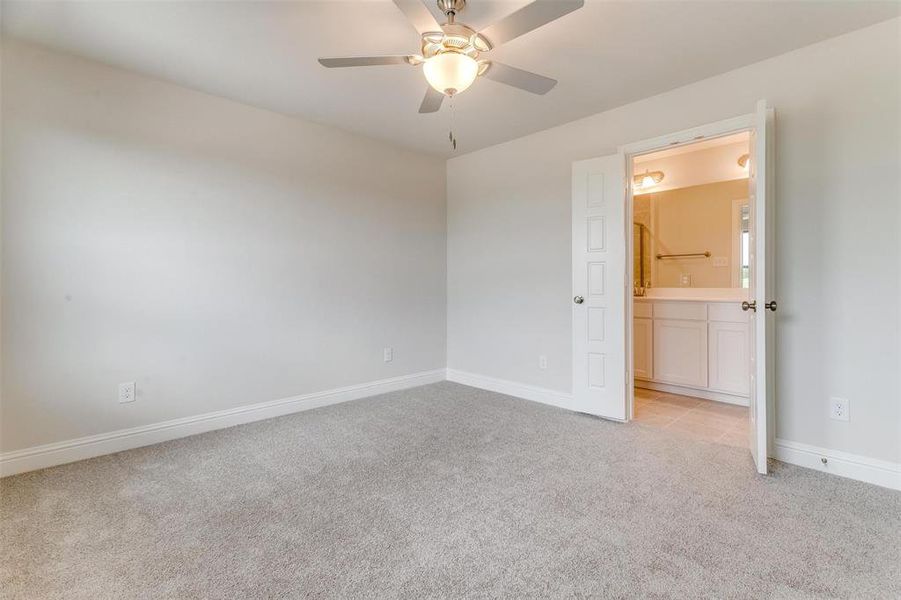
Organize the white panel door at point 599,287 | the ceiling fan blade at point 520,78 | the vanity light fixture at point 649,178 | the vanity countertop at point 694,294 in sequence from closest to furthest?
the ceiling fan blade at point 520,78
the white panel door at point 599,287
the vanity countertop at point 694,294
the vanity light fixture at point 649,178

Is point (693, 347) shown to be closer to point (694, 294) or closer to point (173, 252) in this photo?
point (694, 294)

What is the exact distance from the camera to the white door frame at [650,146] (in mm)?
2584

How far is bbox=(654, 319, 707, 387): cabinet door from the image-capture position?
12.3 ft

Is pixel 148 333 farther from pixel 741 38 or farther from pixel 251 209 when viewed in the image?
pixel 741 38

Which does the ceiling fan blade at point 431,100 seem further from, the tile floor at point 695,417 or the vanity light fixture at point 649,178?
the vanity light fixture at point 649,178

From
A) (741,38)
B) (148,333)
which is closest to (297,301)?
(148,333)

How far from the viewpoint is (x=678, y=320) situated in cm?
387

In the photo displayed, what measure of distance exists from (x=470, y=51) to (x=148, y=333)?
8.51 ft

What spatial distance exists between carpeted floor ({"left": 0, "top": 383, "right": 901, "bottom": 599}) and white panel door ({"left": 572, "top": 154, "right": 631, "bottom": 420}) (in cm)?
50

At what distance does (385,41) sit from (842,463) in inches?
133

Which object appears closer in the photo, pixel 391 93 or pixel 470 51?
pixel 470 51

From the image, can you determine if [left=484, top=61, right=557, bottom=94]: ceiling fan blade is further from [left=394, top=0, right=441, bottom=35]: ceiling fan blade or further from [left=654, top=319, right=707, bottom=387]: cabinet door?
[left=654, top=319, right=707, bottom=387]: cabinet door

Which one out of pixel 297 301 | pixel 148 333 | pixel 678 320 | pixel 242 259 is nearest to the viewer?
pixel 148 333

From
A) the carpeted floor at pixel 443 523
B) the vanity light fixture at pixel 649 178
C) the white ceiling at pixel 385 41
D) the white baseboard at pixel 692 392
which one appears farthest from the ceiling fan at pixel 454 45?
the white baseboard at pixel 692 392
